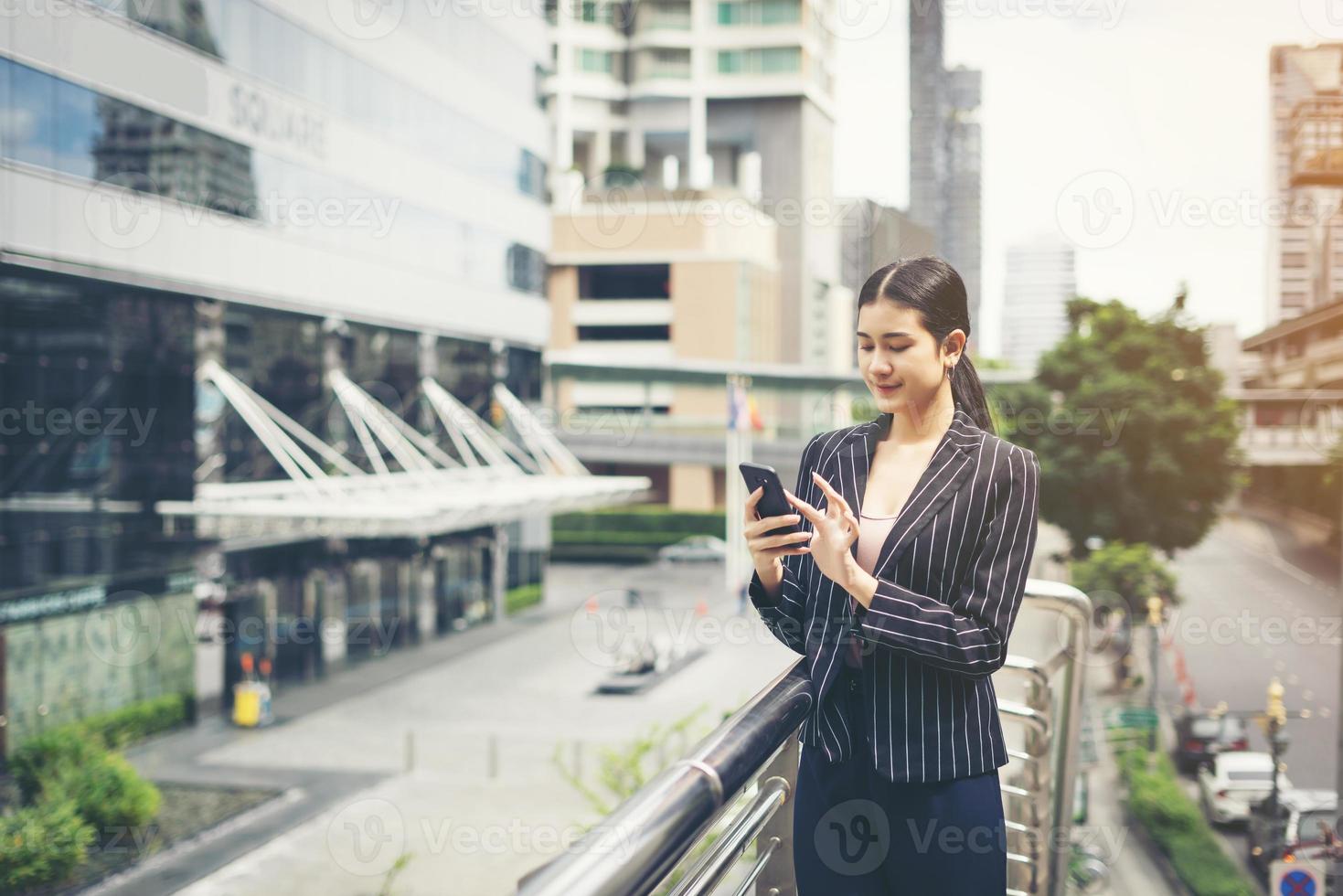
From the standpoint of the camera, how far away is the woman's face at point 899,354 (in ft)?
5.71

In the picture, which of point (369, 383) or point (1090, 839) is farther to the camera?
point (369, 383)

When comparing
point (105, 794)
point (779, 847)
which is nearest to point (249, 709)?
point (105, 794)

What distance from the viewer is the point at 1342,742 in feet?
20.0

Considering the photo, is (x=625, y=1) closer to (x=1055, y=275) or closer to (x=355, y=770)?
(x=1055, y=275)

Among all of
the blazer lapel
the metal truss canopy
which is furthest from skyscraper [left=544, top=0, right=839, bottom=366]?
the blazer lapel

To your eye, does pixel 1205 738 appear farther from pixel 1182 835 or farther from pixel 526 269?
pixel 526 269

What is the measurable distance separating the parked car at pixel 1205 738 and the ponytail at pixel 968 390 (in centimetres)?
1710

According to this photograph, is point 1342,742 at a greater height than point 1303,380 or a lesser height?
lesser

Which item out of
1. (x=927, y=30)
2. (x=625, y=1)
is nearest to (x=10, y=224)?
(x=927, y=30)

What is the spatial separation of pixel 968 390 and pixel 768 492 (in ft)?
1.35

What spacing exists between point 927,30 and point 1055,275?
56.9ft

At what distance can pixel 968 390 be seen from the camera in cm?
187

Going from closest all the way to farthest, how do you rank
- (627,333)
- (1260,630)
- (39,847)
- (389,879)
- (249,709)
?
(389,879)
(39,847)
(249,709)
(1260,630)
(627,333)

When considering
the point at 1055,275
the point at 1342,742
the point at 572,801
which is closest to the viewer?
the point at 1342,742
